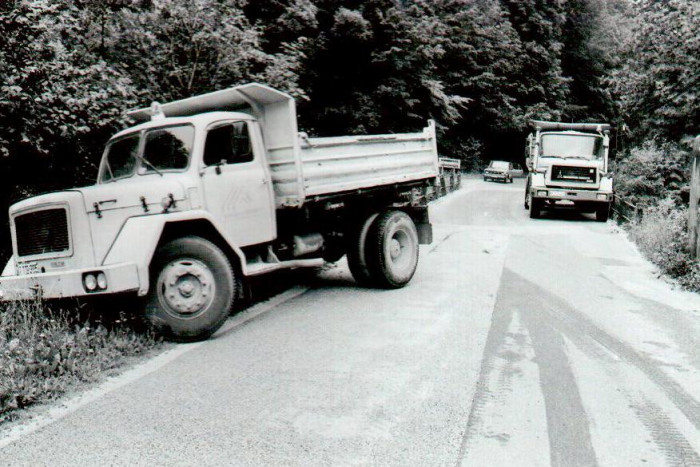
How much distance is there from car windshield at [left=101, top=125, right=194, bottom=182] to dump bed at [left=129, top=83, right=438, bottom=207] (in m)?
0.68

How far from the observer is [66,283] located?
6.29 m

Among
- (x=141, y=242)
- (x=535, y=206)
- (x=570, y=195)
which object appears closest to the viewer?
(x=141, y=242)

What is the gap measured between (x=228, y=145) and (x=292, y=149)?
0.78 metres

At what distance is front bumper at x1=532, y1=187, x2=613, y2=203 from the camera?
20.3m

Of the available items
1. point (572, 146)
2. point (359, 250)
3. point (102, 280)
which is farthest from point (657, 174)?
point (102, 280)

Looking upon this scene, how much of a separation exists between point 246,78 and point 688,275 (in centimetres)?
787

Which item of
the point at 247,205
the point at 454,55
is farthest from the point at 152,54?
the point at 454,55

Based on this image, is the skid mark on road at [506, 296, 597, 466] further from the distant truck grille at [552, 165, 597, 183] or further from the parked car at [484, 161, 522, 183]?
the parked car at [484, 161, 522, 183]

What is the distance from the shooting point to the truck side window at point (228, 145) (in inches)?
302

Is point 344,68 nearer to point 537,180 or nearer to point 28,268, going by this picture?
point 537,180

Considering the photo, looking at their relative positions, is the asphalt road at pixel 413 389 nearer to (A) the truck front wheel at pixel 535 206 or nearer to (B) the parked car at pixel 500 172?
(A) the truck front wheel at pixel 535 206

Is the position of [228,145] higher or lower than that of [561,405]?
higher

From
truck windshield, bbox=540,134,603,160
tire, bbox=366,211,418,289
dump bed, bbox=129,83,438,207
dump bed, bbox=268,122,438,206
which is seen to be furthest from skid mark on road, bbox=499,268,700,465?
truck windshield, bbox=540,134,603,160

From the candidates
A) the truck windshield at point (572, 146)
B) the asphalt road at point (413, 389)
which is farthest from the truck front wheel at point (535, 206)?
the asphalt road at point (413, 389)
